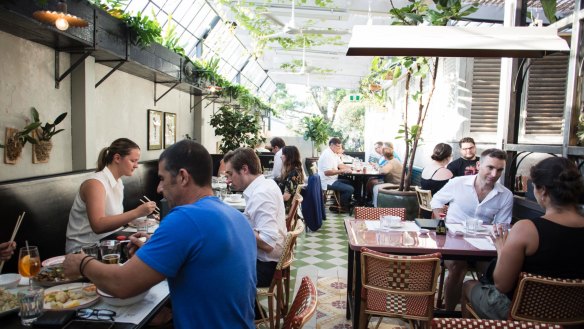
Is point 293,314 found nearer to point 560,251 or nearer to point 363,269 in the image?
point 363,269

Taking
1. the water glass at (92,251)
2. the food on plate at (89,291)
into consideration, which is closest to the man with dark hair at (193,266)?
the food on plate at (89,291)

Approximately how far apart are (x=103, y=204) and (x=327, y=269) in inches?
113

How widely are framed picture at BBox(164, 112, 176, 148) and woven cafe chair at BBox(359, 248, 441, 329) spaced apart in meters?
5.30

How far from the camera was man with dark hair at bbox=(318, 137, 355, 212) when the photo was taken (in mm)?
7969

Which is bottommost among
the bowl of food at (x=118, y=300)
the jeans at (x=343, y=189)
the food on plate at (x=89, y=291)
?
the jeans at (x=343, y=189)

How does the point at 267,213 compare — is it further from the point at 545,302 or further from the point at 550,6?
the point at 550,6

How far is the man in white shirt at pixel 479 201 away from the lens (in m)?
3.27

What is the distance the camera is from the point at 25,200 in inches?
122

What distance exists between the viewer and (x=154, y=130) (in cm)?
649

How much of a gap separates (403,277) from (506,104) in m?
2.61

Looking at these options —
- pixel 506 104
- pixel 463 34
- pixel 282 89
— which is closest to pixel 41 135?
pixel 463 34

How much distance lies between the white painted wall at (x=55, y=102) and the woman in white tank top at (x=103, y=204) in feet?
3.34

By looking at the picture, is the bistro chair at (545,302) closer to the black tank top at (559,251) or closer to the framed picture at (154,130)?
the black tank top at (559,251)

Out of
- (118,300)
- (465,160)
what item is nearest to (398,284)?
(118,300)
